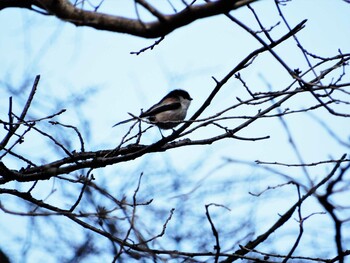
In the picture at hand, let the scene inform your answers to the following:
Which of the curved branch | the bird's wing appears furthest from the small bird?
the curved branch

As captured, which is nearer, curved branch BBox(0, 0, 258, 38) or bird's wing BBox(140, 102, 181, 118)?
curved branch BBox(0, 0, 258, 38)

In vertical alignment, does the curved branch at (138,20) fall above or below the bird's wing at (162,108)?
below

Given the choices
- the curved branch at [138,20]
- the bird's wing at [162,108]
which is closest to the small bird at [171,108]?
the bird's wing at [162,108]

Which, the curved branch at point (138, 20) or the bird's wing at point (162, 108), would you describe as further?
the bird's wing at point (162, 108)

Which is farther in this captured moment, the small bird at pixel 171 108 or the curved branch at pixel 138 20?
the small bird at pixel 171 108

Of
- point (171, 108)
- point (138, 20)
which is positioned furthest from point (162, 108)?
point (138, 20)

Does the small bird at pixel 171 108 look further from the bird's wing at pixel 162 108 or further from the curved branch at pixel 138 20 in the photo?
the curved branch at pixel 138 20

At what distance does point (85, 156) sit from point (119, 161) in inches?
10.8

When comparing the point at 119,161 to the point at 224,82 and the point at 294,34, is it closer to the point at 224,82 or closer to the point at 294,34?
the point at 224,82

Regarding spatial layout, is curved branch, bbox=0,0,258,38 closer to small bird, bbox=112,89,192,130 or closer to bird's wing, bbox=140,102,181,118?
small bird, bbox=112,89,192,130

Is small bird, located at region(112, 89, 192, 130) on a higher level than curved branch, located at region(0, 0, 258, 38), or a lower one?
higher

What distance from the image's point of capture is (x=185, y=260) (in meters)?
3.67

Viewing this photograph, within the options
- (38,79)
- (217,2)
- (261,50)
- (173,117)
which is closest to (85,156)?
(38,79)

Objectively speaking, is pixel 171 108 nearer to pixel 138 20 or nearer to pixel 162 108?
pixel 162 108
